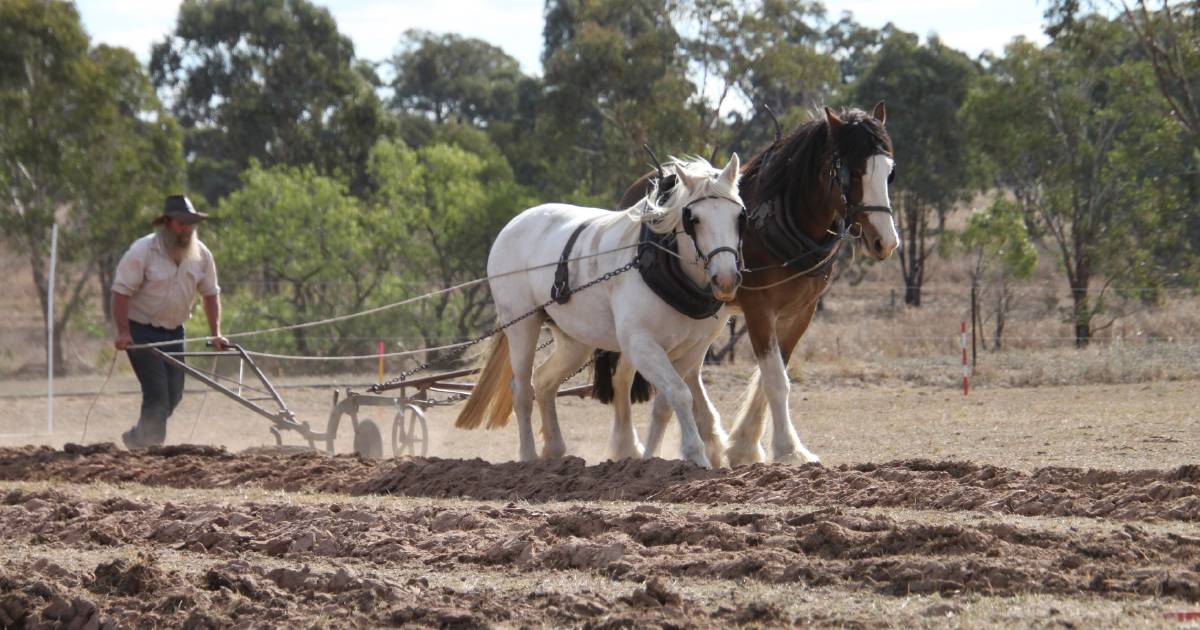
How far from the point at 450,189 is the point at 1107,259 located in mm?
12309

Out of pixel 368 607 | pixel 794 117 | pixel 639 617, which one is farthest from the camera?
pixel 794 117

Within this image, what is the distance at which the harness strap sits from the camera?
9.55 meters

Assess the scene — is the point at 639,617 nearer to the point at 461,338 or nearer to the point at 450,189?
the point at 461,338

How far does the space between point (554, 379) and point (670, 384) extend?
1825mm

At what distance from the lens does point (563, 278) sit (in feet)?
31.5

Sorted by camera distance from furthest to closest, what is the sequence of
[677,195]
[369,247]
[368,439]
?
[369,247] < [368,439] < [677,195]

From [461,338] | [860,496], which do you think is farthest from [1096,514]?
[461,338]

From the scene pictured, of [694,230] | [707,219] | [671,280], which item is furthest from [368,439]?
[707,219]

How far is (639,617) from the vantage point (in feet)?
17.1

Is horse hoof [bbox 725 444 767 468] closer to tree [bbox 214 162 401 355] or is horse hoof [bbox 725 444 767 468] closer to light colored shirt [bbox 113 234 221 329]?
light colored shirt [bbox 113 234 221 329]

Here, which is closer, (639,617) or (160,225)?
(639,617)

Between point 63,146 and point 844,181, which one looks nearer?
point 844,181

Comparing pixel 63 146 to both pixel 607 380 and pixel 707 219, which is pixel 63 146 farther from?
pixel 707 219

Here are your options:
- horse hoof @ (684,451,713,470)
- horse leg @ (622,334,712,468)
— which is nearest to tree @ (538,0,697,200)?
horse leg @ (622,334,712,468)
